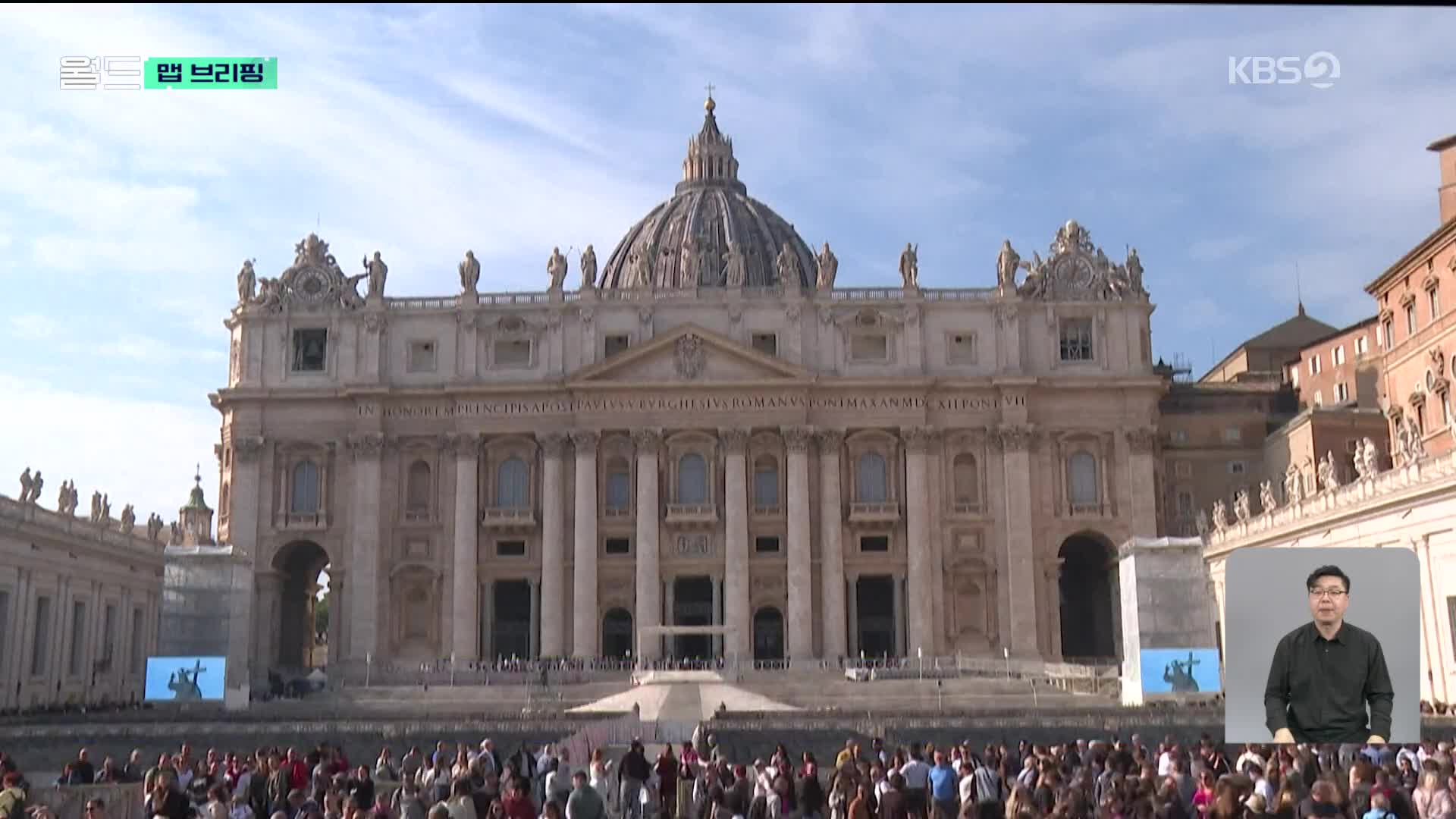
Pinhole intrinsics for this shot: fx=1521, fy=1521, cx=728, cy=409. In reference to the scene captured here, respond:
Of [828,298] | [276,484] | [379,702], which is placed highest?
[828,298]

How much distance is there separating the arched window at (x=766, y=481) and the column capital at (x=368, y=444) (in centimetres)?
1737

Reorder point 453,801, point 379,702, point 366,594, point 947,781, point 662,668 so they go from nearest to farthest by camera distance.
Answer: point 453,801 < point 947,781 < point 379,702 < point 662,668 < point 366,594

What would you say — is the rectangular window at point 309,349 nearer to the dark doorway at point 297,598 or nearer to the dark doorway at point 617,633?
the dark doorway at point 297,598

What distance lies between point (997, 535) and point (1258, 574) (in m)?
57.1

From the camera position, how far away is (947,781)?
19734mm

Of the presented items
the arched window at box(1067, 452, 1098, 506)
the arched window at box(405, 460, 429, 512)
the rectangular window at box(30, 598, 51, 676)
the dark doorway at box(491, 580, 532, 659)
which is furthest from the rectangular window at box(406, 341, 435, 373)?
the arched window at box(1067, 452, 1098, 506)

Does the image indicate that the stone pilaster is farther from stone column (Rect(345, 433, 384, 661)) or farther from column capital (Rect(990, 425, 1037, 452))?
column capital (Rect(990, 425, 1037, 452))

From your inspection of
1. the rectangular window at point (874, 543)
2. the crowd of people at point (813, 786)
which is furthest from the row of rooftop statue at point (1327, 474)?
the crowd of people at point (813, 786)

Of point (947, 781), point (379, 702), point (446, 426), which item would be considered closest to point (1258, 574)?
point (947, 781)

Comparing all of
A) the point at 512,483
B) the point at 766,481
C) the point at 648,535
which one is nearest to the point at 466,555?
the point at 512,483

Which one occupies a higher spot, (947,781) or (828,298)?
(828,298)

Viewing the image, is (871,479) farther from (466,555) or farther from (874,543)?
(466,555)

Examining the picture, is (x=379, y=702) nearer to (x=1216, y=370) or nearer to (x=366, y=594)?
(x=366, y=594)

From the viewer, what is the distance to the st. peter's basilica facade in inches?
→ 2692
